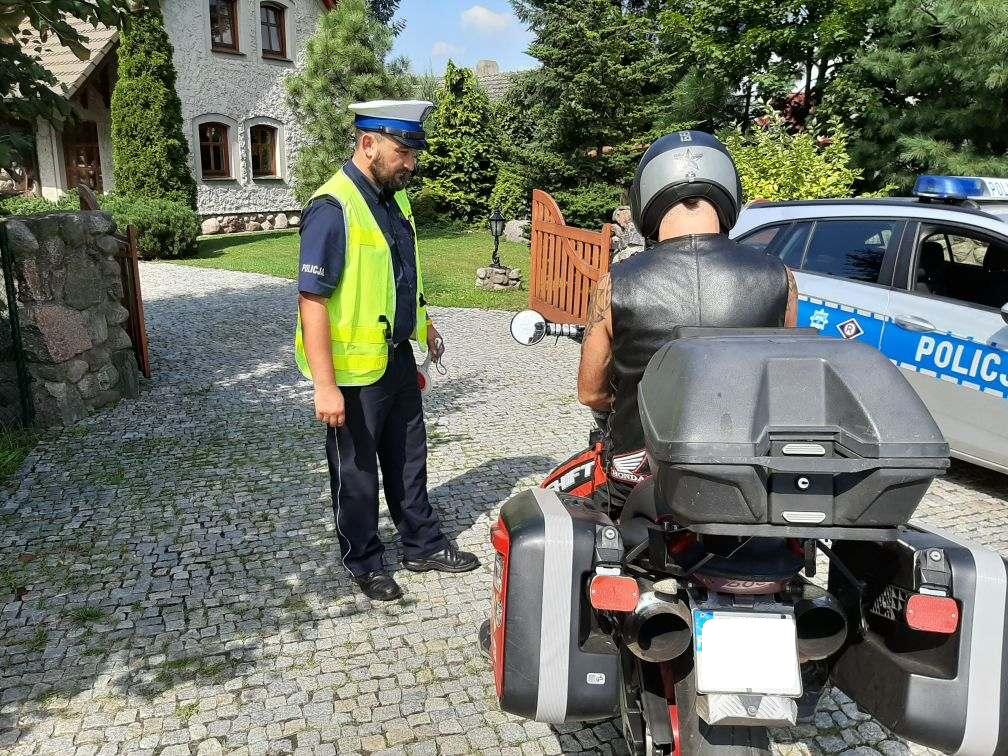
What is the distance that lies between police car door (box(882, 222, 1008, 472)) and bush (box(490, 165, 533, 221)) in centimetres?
1437

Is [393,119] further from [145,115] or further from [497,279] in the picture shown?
[145,115]

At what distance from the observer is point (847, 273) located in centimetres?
543

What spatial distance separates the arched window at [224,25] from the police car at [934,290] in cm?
1858

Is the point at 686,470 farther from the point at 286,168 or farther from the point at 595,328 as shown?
the point at 286,168

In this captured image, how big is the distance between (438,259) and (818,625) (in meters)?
15.2

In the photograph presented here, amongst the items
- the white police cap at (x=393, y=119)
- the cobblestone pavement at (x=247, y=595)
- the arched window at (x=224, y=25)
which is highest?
the arched window at (x=224, y=25)

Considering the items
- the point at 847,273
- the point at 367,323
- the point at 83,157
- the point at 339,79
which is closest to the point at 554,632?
the point at 367,323

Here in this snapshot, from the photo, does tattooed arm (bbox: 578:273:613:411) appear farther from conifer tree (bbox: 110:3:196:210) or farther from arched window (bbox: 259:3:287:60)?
arched window (bbox: 259:3:287:60)

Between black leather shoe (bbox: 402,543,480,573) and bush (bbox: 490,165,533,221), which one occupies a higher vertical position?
bush (bbox: 490,165,533,221)

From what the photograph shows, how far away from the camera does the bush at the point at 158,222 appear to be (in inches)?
621

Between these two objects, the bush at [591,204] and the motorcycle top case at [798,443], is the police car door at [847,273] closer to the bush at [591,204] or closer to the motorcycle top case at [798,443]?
the motorcycle top case at [798,443]

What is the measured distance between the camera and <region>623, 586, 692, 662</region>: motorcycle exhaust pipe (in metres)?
1.75

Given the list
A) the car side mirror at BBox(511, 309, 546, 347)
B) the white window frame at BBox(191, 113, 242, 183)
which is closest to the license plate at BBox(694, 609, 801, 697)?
the car side mirror at BBox(511, 309, 546, 347)

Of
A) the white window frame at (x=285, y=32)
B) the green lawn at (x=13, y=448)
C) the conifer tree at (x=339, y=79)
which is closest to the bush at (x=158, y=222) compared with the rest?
the conifer tree at (x=339, y=79)
